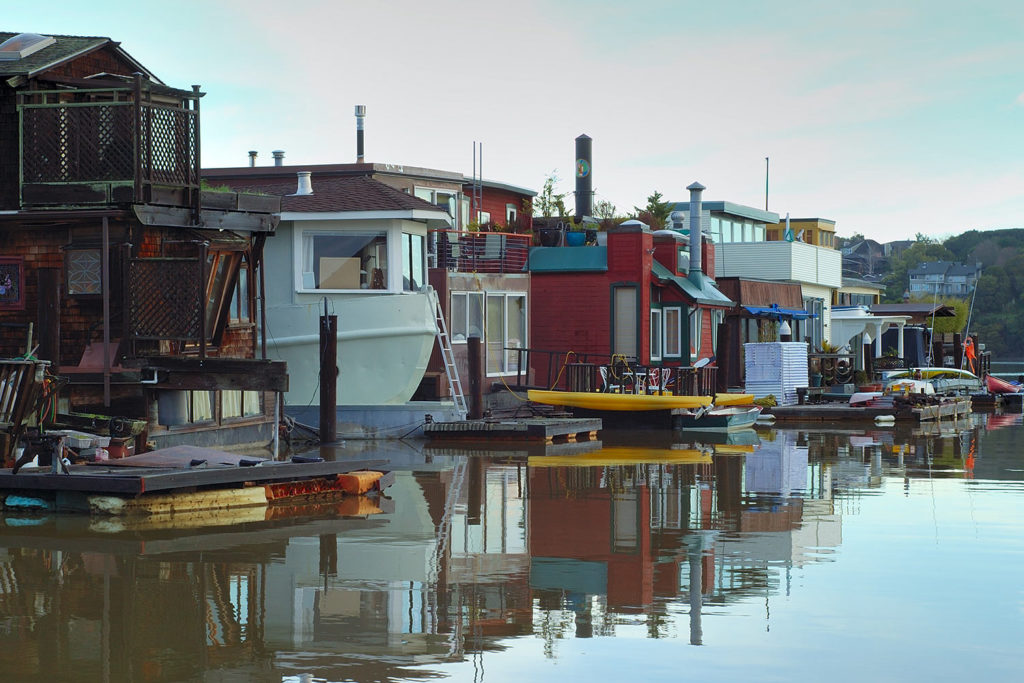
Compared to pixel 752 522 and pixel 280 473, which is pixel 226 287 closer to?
pixel 280 473

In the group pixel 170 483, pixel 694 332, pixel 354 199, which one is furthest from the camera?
pixel 694 332

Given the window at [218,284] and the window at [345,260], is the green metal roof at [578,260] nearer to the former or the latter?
the window at [345,260]

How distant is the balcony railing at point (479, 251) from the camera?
117ft

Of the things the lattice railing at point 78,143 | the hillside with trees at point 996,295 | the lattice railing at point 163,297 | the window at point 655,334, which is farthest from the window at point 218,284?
the hillside with trees at point 996,295

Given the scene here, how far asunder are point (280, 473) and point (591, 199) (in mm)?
30161

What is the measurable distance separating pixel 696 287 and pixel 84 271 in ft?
73.3

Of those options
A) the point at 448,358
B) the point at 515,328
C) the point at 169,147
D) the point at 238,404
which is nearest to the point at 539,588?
the point at 169,147

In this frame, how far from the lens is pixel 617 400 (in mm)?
32781

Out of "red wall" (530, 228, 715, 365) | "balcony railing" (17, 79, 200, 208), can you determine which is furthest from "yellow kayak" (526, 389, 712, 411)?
"balcony railing" (17, 79, 200, 208)

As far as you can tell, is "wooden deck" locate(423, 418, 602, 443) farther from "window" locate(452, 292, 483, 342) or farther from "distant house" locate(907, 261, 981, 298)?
"distant house" locate(907, 261, 981, 298)

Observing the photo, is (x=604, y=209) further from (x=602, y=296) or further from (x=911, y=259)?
(x=911, y=259)

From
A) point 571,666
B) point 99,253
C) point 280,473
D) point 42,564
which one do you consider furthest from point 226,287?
point 571,666

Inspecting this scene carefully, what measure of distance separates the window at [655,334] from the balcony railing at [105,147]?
19.3 meters

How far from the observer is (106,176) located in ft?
72.2
